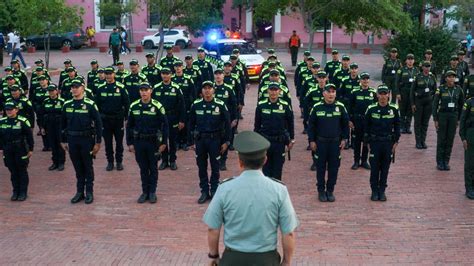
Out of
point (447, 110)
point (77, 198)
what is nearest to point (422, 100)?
point (447, 110)

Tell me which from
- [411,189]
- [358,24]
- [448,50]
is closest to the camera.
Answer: [411,189]

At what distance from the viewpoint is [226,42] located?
2572cm

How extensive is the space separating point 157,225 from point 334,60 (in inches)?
377

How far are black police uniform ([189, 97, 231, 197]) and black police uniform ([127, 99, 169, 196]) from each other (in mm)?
540

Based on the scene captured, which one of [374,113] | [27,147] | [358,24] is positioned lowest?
[27,147]

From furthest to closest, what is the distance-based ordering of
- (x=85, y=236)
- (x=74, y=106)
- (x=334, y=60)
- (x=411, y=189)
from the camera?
(x=334, y=60)
(x=411, y=189)
(x=74, y=106)
(x=85, y=236)

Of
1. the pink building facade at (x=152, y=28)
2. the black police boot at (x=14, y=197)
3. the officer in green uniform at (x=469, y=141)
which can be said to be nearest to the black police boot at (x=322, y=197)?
the officer in green uniform at (x=469, y=141)

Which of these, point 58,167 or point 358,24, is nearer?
point 58,167

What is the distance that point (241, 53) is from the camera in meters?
25.5

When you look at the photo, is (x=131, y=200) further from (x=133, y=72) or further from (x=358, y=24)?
(x=358, y=24)

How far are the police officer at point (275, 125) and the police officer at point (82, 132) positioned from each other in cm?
270

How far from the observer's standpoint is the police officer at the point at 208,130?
9.95 metres

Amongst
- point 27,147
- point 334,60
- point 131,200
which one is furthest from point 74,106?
point 334,60

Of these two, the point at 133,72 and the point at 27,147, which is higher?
the point at 133,72
